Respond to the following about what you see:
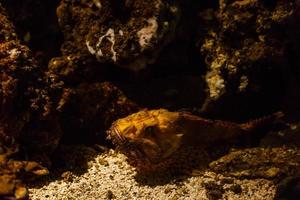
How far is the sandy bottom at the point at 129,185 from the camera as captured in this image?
3.45 meters

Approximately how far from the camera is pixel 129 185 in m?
3.60

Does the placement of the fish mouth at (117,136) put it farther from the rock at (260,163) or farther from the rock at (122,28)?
the rock at (260,163)

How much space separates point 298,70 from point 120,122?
1640mm

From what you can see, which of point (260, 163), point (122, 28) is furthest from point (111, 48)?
point (260, 163)

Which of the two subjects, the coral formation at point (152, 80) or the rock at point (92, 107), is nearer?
the coral formation at point (152, 80)

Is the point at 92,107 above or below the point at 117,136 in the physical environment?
above

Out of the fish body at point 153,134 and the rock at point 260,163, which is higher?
the fish body at point 153,134

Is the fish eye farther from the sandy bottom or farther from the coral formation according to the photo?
the sandy bottom

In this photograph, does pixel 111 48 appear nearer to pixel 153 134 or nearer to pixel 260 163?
pixel 153 134

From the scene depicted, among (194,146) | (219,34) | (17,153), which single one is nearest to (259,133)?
(194,146)

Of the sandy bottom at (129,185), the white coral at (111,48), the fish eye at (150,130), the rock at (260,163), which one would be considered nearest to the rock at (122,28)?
the white coral at (111,48)

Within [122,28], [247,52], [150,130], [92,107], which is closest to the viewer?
[150,130]

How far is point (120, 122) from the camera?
3.52m

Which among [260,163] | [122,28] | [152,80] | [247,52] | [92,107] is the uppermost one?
[122,28]
